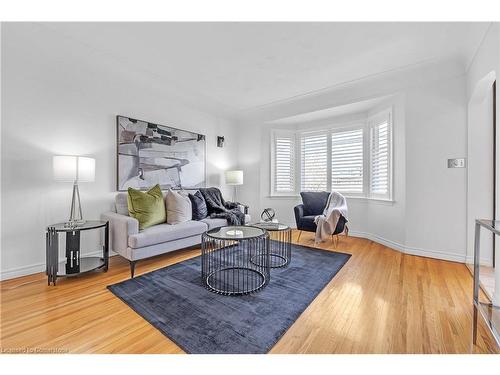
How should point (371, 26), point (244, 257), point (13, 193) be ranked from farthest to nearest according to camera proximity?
point (244, 257) → point (13, 193) → point (371, 26)

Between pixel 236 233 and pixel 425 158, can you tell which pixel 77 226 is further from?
pixel 425 158

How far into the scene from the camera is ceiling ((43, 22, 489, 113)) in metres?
2.18

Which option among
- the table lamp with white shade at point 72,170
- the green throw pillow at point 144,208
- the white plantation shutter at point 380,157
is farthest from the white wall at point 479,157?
the table lamp with white shade at point 72,170

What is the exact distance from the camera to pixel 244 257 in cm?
298

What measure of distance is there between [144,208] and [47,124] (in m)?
1.41

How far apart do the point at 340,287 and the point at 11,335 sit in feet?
8.47

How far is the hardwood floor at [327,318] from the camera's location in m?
1.38

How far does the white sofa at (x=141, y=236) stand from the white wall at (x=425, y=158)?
2915mm

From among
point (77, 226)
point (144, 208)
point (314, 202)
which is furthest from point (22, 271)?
point (314, 202)
